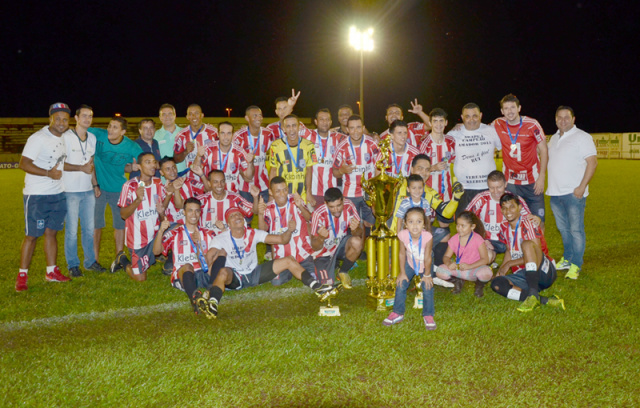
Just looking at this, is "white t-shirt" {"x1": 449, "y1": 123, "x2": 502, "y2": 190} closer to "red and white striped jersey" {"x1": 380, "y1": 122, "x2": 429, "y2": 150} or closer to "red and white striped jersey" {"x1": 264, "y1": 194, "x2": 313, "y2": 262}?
"red and white striped jersey" {"x1": 380, "y1": 122, "x2": 429, "y2": 150}

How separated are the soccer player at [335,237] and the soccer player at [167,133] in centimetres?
249

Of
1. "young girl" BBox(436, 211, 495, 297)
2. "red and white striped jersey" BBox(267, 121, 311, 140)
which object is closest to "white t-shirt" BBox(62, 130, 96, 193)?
→ "red and white striped jersey" BBox(267, 121, 311, 140)

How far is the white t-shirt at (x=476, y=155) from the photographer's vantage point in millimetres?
6184

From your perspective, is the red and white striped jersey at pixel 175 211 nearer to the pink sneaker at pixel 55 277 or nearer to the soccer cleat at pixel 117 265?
the soccer cleat at pixel 117 265

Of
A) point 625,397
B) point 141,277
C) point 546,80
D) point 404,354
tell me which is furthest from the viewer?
point 546,80

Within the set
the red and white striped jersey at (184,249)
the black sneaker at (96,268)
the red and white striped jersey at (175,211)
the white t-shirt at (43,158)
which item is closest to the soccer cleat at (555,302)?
the red and white striped jersey at (184,249)

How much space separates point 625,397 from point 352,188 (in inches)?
157

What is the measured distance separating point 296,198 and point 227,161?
1.42 m

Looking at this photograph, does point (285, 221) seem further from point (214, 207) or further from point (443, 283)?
point (443, 283)

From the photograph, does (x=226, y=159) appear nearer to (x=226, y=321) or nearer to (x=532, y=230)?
(x=226, y=321)

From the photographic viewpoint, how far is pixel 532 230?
506cm

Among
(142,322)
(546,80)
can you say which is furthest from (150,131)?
(546,80)

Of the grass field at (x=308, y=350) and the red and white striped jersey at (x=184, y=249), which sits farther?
the red and white striped jersey at (x=184, y=249)

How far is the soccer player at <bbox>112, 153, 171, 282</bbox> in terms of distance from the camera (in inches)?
239
